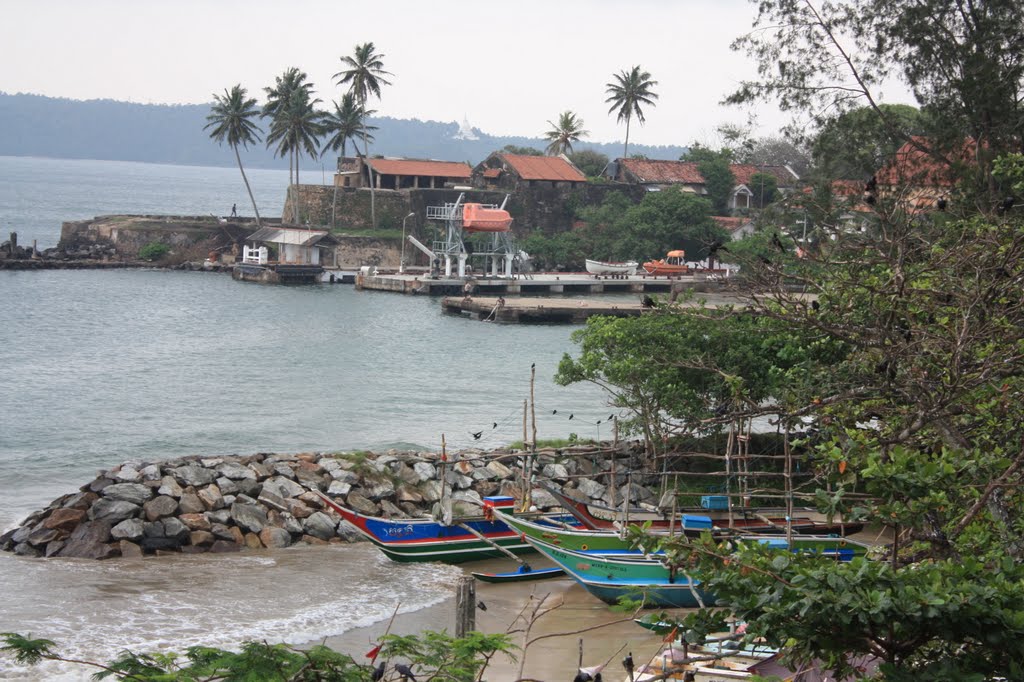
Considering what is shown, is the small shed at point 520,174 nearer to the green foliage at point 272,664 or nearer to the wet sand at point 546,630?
the wet sand at point 546,630

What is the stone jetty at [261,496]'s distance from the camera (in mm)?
17359

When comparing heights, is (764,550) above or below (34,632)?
above

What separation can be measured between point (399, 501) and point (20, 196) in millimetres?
121319

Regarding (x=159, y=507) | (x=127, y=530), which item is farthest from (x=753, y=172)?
(x=127, y=530)

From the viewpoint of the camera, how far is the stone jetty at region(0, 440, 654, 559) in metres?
17.4

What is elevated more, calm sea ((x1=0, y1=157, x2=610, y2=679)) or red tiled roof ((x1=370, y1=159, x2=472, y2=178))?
red tiled roof ((x1=370, y1=159, x2=472, y2=178))

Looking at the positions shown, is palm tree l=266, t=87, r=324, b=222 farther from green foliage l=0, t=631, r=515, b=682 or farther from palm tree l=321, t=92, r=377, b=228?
green foliage l=0, t=631, r=515, b=682

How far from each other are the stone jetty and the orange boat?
3860cm

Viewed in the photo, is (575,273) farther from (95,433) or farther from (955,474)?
(955,474)

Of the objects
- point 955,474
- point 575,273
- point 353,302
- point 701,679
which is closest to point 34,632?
point 701,679

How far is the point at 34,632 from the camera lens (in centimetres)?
1448

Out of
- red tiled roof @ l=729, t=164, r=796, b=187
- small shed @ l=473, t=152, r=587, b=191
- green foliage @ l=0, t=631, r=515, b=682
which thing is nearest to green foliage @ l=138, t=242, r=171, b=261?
small shed @ l=473, t=152, r=587, b=191

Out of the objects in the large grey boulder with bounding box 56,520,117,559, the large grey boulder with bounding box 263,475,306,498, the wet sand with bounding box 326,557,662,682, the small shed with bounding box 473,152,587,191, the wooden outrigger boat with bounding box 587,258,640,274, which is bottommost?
the wet sand with bounding box 326,557,662,682

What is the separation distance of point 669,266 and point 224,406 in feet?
108
